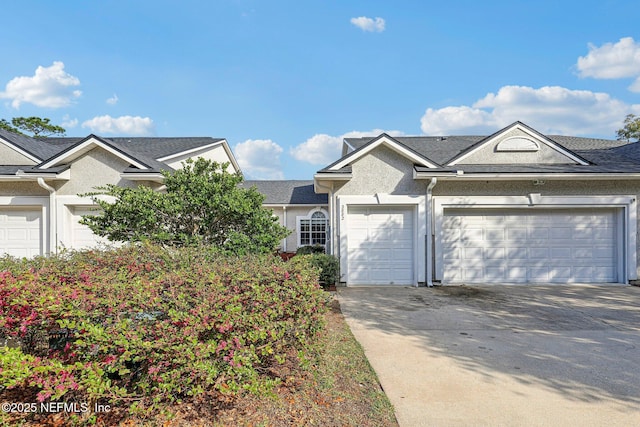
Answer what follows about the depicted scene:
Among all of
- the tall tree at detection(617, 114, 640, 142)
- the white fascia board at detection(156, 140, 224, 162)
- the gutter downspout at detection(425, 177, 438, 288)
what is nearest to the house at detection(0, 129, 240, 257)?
the white fascia board at detection(156, 140, 224, 162)

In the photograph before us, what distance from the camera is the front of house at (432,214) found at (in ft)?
30.1

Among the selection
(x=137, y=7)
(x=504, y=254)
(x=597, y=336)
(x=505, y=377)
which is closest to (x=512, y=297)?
(x=504, y=254)

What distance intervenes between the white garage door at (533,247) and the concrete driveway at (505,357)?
1839 millimetres

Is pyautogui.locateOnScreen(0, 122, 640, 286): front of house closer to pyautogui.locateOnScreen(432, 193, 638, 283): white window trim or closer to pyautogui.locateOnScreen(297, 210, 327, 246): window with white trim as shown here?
pyautogui.locateOnScreen(432, 193, 638, 283): white window trim

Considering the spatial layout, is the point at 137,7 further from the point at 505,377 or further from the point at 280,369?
Result: the point at 505,377

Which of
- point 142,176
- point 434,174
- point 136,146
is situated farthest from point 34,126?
point 434,174

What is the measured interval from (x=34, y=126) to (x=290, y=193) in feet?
93.0

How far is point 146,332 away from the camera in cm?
239

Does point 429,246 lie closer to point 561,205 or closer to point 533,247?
point 533,247

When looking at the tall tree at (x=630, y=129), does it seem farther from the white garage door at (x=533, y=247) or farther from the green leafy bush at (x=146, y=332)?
the green leafy bush at (x=146, y=332)

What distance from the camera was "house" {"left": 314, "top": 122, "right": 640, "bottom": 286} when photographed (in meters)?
9.23

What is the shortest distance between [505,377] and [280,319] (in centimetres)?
273

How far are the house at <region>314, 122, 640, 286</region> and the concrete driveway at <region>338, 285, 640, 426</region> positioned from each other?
181cm

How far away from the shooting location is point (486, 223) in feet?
31.6
